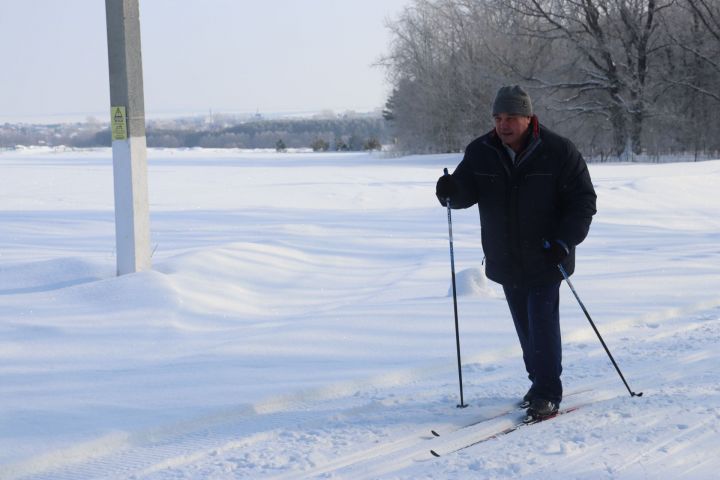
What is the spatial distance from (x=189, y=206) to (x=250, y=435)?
484 inches

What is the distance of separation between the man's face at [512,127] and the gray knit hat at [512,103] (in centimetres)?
3

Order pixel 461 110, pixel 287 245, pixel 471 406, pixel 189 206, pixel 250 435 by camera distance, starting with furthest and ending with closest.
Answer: pixel 461 110 < pixel 189 206 < pixel 287 245 < pixel 471 406 < pixel 250 435

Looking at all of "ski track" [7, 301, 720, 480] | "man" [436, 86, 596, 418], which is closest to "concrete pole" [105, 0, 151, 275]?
"ski track" [7, 301, 720, 480]

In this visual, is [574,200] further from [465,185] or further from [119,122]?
[119,122]

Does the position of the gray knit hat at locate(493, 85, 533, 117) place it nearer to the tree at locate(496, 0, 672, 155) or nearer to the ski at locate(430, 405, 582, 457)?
the ski at locate(430, 405, 582, 457)

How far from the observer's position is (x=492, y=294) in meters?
7.71

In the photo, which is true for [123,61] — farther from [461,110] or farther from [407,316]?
[461,110]

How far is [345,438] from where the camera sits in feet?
13.8

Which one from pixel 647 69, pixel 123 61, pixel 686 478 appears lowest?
pixel 686 478

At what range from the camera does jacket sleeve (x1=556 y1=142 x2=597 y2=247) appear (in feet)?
13.9

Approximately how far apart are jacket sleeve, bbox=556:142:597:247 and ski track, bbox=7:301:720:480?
1017 millimetres

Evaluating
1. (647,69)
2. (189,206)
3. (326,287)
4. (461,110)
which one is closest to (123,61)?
(326,287)

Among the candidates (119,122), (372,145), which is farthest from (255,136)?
(119,122)

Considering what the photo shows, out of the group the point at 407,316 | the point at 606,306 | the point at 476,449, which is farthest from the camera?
the point at 606,306
